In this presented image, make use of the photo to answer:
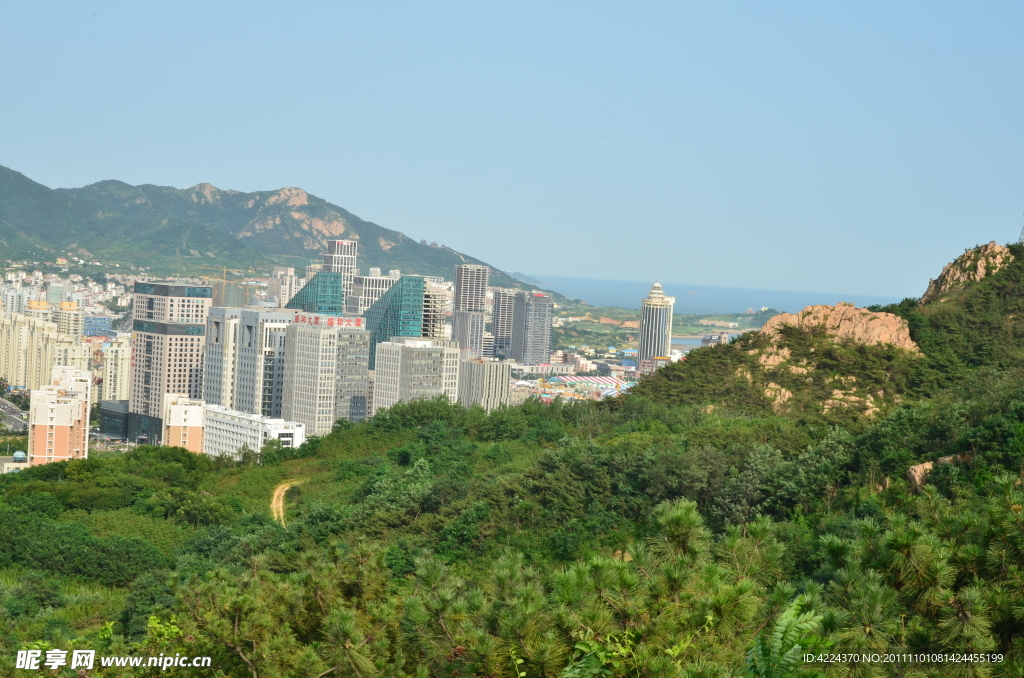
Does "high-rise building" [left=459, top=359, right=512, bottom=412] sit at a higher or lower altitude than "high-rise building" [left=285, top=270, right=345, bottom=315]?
lower

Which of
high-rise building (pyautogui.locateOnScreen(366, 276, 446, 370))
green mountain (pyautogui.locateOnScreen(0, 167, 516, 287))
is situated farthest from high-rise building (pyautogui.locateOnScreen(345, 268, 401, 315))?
green mountain (pyautogui.locateOnScreen(0, 167, 516, 287))

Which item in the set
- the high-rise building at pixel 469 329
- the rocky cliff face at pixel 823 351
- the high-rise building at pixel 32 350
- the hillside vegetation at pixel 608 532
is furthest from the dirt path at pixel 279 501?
the high-rise building at pixel 469 329

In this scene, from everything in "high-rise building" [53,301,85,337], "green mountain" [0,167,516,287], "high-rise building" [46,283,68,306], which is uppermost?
"green mountain" [0,167,516,287]

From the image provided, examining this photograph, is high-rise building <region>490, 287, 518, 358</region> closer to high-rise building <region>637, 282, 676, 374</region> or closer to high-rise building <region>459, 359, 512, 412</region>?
high-rise building <region>637, 282, 676, 374</region>

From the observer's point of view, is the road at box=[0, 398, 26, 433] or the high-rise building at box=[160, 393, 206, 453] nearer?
the high-rise building at box=[160, 393, 206, 453]

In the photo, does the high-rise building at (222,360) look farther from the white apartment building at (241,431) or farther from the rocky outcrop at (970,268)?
the rocky outcrop at (970,268)

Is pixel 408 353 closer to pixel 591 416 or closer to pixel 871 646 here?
pixel 591 416

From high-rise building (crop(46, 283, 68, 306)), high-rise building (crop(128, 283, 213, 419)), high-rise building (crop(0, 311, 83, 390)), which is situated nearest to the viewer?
high-rise building (crop(128, 283, 213, 419))
